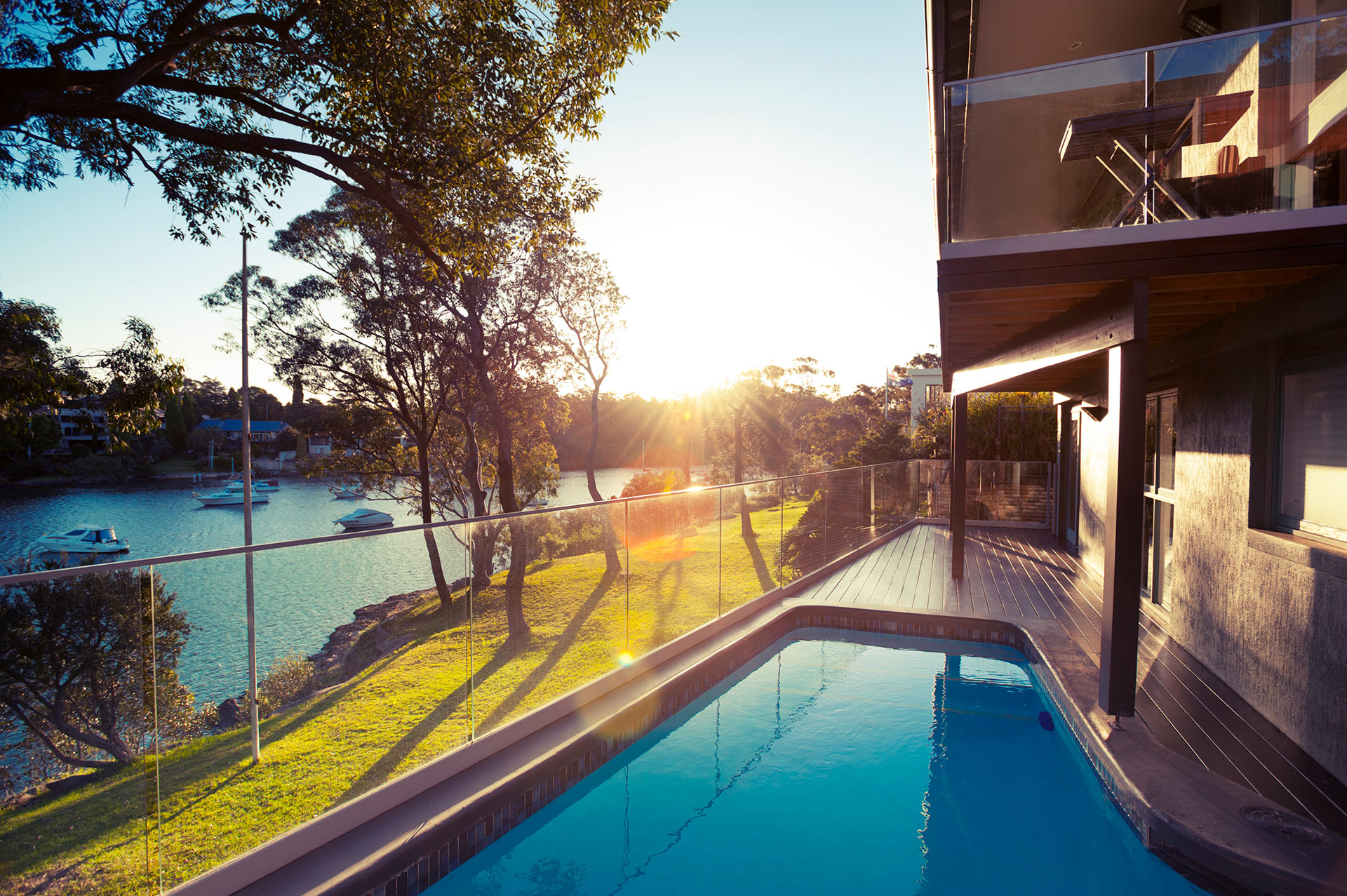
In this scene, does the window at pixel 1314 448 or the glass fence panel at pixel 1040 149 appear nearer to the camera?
the window at pixel 1314 448

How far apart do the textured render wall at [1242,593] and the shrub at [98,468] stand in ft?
83.0

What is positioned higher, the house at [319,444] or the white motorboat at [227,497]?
the house at [319,444]

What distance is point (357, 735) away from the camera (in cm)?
321

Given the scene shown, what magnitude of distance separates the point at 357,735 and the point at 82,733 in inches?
47.8

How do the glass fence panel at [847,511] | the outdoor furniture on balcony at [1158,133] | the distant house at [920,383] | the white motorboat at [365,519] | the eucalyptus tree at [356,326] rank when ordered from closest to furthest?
the outdoor furniture on balcony at [1158,133], the glass fence panel at [847,511], the eucalyptus tree at [356,326], the white motorboat at [365,519], the distant house at [920,383]

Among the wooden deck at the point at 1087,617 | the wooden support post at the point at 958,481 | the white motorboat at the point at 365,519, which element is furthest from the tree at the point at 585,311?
the wooden support post at the point at 958,481

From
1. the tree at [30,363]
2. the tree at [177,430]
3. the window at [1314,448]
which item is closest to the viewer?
the window at [1314,448]

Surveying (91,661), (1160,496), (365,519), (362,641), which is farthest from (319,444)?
(1160,496)

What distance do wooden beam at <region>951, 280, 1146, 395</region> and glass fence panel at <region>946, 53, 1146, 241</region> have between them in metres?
0.54

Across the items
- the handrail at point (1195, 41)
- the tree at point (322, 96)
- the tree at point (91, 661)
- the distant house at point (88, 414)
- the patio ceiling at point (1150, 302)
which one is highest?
the tree at point (322, 96)

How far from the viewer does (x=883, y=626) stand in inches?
263

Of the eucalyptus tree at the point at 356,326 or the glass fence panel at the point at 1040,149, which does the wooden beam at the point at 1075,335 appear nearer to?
the glass fence panel at the point at 1040,149

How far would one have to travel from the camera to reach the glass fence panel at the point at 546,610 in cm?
381

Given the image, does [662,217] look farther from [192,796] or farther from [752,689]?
[192,796]
